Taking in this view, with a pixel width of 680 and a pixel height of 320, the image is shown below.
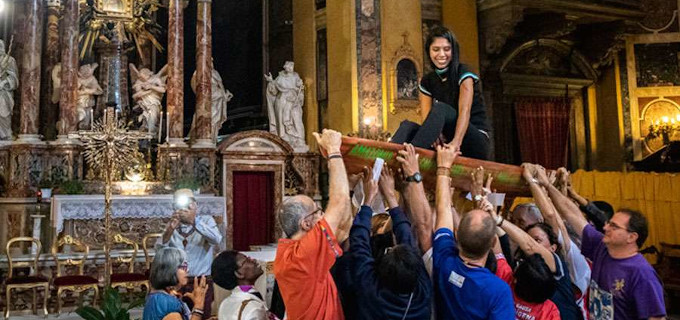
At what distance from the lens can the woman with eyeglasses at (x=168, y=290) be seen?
309cm

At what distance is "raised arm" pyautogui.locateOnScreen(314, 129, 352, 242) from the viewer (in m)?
2.47

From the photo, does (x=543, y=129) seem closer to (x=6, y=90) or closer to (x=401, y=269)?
(x=6, y=90)

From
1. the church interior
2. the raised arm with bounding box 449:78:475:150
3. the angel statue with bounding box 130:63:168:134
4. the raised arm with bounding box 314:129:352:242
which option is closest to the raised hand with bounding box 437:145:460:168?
the raised arm with bounding box 449:78:475:150

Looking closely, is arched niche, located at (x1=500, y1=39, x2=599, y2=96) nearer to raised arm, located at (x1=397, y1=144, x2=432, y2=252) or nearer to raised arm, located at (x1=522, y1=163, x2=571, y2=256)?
raised arm, located at (x1=522, y1=163, x2=571, y2=256)

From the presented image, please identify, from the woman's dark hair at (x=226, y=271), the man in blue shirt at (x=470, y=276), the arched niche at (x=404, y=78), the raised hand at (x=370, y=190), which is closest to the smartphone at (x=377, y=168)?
the raised hand at (x=370, y=190)

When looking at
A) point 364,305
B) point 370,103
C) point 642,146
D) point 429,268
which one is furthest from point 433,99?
point 642,146

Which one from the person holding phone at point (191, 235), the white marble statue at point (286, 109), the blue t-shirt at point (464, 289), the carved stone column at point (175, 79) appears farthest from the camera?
the white marble statue at point (286, 109)

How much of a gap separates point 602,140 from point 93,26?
11.8m

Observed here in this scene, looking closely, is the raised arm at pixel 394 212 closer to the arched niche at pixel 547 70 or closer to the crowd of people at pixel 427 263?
the crowd of people at pixel 427 263

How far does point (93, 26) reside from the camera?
470 inches

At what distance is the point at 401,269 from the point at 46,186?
380 inches

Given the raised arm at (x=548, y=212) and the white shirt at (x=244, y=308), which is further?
the raised arm at (x=548, y=212)

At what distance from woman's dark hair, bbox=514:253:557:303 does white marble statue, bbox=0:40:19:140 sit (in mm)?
10704

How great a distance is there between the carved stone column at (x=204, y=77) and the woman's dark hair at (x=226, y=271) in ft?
28.8
